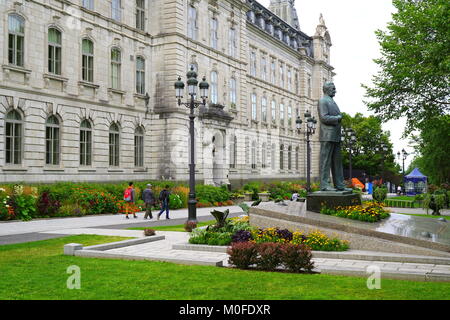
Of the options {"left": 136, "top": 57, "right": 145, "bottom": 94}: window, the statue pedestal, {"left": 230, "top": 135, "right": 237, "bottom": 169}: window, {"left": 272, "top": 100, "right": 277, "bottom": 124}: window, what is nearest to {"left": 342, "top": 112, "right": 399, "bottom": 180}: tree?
{"left": 272, "top": 100, "right": 277, "bottom": 124}: window

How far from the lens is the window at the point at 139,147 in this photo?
33406mm

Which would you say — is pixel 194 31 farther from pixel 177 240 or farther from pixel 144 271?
pixel 144 271

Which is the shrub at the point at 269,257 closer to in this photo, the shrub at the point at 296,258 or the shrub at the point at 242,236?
the shrub at the point at 296,258

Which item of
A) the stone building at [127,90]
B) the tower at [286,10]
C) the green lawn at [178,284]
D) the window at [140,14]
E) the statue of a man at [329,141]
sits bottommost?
the green lawn at [178,284]

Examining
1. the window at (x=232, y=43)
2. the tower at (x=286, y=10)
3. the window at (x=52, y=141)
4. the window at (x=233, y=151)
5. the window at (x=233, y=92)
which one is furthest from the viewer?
the tower at (x=286, y=10)

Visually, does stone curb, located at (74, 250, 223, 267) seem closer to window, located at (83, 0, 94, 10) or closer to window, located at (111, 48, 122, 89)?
window, located at (111, 48, 122, 89)

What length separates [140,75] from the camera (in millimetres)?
33938

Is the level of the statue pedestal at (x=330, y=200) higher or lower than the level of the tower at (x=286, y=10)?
lower

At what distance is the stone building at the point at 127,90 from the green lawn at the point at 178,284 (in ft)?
50.1

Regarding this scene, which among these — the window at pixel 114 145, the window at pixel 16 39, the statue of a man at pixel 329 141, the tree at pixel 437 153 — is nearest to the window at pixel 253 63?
the tree at pixel 437 153

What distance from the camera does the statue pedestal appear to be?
51.7 ft

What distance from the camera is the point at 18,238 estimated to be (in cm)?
1608

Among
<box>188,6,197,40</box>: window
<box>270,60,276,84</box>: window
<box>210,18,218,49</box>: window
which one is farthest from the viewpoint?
<box>270,60,276,84</box>: window

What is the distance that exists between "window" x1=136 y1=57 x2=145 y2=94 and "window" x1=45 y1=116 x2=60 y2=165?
7987mm
